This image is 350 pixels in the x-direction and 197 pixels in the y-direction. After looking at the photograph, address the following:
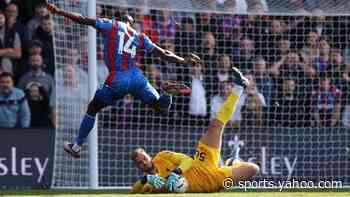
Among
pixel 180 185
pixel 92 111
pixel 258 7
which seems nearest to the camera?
pixel 180 185

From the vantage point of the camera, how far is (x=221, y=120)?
13.2 m

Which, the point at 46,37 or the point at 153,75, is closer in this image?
the point at 46,37

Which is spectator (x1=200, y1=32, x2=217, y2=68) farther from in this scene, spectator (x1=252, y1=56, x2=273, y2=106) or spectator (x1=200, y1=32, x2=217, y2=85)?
spectator (x1=252, y1=56, x2=273, y2=106)

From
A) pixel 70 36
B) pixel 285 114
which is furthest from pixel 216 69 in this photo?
pixel 70 36

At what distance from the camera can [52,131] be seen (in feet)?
51.4

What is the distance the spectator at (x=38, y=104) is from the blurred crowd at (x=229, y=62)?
0.03 meters

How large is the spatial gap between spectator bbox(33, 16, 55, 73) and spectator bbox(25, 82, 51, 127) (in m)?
0.65

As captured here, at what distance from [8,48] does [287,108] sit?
4466mm

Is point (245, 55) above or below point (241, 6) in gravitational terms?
below

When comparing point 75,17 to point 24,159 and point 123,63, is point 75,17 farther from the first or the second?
point 24,159

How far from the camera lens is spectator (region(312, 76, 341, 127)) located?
669 inches

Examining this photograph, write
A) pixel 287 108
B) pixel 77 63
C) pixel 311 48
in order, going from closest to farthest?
→ pixel 77 63, pixel 287 108, pixel 311 48

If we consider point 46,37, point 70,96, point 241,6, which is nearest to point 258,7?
point 241,6

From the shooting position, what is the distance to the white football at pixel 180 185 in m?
12.5
